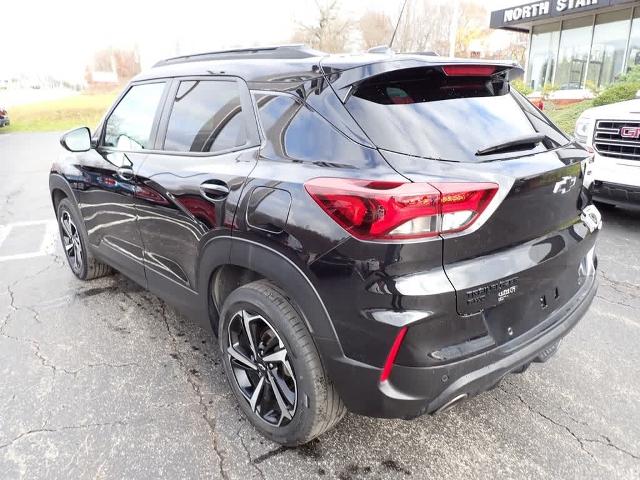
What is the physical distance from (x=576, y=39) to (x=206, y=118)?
20736 mm

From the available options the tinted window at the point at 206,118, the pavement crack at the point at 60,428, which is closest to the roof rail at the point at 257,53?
the tinted window at the point at 206,118

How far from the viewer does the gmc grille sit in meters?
5.23

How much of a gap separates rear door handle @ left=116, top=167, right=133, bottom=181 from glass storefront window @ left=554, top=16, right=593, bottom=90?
19.9 m

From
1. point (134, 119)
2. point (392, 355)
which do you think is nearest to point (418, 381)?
point (392, 355)

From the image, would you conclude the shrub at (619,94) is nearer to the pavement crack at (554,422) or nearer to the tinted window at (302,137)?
the pavement crack at (554,422)

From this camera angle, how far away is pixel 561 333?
2.24 meters

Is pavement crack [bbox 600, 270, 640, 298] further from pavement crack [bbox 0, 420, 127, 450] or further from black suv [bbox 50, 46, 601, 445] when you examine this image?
pavement crack [bbox 0, 420, 127, 450]

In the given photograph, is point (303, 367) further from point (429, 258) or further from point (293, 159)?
point (293, 159)

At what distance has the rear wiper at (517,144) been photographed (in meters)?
2.07

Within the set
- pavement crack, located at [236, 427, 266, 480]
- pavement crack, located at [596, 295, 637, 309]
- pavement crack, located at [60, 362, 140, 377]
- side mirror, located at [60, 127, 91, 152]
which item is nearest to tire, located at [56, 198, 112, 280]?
side mirror, located at [60, 127, 91, 152]

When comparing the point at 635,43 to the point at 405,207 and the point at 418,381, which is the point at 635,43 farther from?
the point at 418,381

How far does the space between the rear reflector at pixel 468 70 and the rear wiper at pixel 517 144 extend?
0.35 m

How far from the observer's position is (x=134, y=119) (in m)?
3.39

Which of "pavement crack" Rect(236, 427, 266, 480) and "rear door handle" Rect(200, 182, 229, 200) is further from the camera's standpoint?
"rear door handle" Rect(200, 182, 229, 200)
